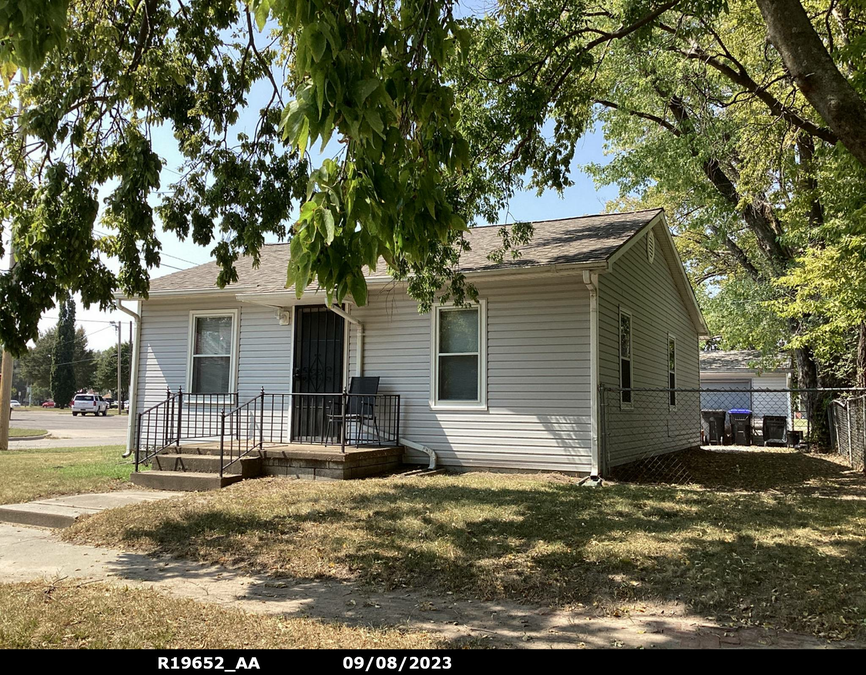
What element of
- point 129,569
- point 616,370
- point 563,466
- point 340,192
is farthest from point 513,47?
point 129,569

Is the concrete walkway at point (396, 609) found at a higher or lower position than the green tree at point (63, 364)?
lower

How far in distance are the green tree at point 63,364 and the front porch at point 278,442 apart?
66729 millimetres

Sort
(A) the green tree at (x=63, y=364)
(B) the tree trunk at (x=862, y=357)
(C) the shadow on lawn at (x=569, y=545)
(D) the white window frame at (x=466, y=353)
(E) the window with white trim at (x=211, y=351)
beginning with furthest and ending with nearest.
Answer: (A) the green tree at (x=63, y=364)
(B) the tree trunk at (x=862, y=357)
(E) the window with white trim at (x=211, y=351)
(D) the white window frame at (x=466, y=353)
(C) the shadow on lawn at (x=569, y=545)

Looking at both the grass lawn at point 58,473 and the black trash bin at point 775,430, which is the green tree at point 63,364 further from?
the black trash bin at point 775,430

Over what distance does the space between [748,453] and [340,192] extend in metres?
16.3

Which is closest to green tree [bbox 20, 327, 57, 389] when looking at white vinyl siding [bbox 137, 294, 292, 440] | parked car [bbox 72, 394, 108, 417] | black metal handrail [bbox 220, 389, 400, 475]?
parked car [bbox 72, 394, 108, 417]

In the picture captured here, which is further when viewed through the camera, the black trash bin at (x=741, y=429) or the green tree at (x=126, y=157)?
the black trash bin at (x=741, y=429)

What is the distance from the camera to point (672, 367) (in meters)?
15.6

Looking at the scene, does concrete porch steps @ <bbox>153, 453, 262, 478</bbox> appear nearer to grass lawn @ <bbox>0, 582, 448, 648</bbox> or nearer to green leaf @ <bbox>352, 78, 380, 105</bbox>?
grass lawn @ <bbox>0, 582, 448, 648</bbox>

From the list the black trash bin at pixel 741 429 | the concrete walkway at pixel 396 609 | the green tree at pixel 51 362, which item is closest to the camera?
the concrete walkway at pixel 396 609

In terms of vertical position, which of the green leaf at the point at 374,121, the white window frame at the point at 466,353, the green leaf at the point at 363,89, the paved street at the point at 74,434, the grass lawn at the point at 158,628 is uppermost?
the green leaf at the point at 363,89

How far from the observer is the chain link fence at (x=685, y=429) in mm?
10750

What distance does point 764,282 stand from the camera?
18.3 metres
